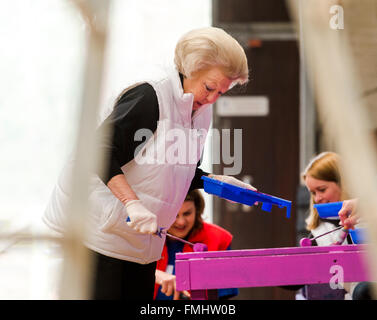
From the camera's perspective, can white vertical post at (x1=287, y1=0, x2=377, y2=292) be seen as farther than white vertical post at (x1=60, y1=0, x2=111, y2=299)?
No

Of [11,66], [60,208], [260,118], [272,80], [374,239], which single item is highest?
[272,80]

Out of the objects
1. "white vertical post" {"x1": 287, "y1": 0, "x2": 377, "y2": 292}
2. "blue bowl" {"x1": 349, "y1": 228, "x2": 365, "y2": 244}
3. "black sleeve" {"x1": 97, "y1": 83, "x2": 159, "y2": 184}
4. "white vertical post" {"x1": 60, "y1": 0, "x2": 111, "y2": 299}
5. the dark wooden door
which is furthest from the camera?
the dark wooden door

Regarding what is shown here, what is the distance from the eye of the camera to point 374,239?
0.71 ft

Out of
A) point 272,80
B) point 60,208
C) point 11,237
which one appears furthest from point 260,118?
point 11,237

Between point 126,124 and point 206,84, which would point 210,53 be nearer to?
point 206,84

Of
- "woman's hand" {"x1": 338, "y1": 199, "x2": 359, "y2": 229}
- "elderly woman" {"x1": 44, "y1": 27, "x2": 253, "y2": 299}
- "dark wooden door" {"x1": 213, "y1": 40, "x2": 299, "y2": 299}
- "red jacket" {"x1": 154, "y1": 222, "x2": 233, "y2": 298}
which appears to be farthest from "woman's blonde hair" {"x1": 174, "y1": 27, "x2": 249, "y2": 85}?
"dark wooden door" {"x1": 213, "y1": 40, "x2": 299, "y2": 299}

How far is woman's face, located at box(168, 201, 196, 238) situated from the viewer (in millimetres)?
781

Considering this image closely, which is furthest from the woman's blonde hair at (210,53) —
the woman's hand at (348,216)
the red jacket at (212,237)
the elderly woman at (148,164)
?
the red jacket at (212,237)

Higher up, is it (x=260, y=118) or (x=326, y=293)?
(x=260, y=118)

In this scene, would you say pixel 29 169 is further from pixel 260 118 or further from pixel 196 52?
pixel 260 118

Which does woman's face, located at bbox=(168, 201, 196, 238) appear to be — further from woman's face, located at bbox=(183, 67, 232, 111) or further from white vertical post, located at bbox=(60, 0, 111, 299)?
white vertical post, located at bbox=(60, 0, 111, 299)

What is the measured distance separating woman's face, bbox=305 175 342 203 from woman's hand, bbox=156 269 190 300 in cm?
33

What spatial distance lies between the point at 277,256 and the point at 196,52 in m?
0.31

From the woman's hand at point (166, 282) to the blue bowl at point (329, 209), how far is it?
28cm
